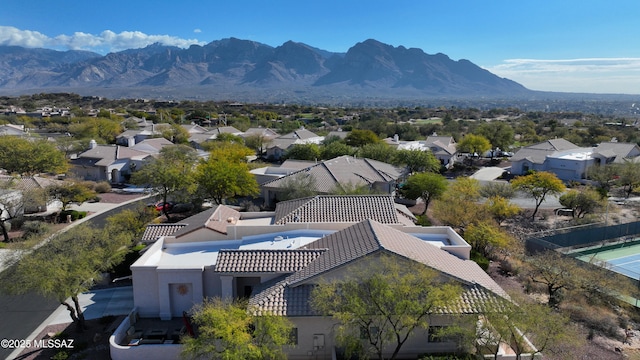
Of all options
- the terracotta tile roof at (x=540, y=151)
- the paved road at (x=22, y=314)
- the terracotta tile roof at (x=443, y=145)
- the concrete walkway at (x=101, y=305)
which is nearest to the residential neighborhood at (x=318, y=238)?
the concrete walkway at (x=101, y=305)

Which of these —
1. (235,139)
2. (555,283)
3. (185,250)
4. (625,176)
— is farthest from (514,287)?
(235,139)

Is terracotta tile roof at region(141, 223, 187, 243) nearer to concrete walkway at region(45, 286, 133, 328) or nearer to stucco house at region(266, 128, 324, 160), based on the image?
concrete walkway at region(45, 286, 133, 328)

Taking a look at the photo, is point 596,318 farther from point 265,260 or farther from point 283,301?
point 265,260

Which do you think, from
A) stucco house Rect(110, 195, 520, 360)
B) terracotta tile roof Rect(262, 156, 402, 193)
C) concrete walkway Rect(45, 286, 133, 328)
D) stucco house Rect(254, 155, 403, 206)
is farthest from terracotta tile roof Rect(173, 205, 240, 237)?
terracotta tile roof Rect(262, 156, 402, 193)

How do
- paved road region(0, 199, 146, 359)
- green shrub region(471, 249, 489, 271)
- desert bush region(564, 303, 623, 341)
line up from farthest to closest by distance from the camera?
green shrub region(471, 249, 489, 271) < desert bush region(564, 303, 623, 341) < paved road region(0, 199, 146, 359)

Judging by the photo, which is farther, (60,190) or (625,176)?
(625,176)

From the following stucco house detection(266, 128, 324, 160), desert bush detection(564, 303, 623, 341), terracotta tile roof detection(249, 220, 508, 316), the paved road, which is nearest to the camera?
terracotta tile roof detection(249, 220, 508, 316)

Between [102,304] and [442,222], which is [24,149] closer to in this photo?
[102,304]

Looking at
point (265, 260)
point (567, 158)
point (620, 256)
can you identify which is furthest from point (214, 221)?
point (567, 158)
